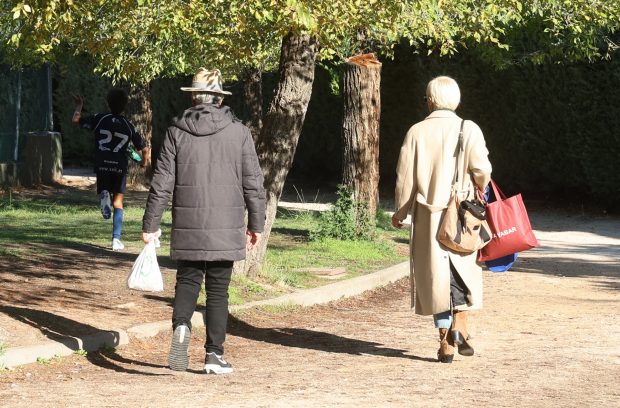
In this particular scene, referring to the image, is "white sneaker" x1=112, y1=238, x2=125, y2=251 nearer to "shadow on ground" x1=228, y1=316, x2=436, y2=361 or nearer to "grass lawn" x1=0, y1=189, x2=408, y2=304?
"grass lawn" x1=0, y1=189, x2=408, y2=304

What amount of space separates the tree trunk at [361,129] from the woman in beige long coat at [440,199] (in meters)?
7.44

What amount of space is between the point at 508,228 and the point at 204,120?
209cm

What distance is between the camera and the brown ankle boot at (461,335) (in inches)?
307

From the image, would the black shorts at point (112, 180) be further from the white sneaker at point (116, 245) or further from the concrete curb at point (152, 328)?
the concrete curb at point (152, 328)

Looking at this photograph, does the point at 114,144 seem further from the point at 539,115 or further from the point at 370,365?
the point at 539,115

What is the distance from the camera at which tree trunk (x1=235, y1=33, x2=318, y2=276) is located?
1101cm

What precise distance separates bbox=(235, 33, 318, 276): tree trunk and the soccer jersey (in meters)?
2.36

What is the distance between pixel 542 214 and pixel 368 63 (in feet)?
23.3

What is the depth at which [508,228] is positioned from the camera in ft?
25.7

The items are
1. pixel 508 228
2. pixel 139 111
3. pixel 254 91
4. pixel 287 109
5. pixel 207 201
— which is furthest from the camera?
pixel 139 111

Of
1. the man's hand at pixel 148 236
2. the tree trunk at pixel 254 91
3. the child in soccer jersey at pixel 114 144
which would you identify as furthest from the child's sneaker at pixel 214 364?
the tree trunk at pixel 254 91

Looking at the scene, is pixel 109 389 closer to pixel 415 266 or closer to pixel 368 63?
pixel 415 266

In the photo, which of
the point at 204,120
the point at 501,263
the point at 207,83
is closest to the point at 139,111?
the point at 501,263

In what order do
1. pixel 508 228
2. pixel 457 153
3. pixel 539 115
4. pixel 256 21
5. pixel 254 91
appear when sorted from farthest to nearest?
1. pixel 254 91
2. pixel 539 115
3. pixel 256 21
4. pixel 508 228
5. pixel 457 153
